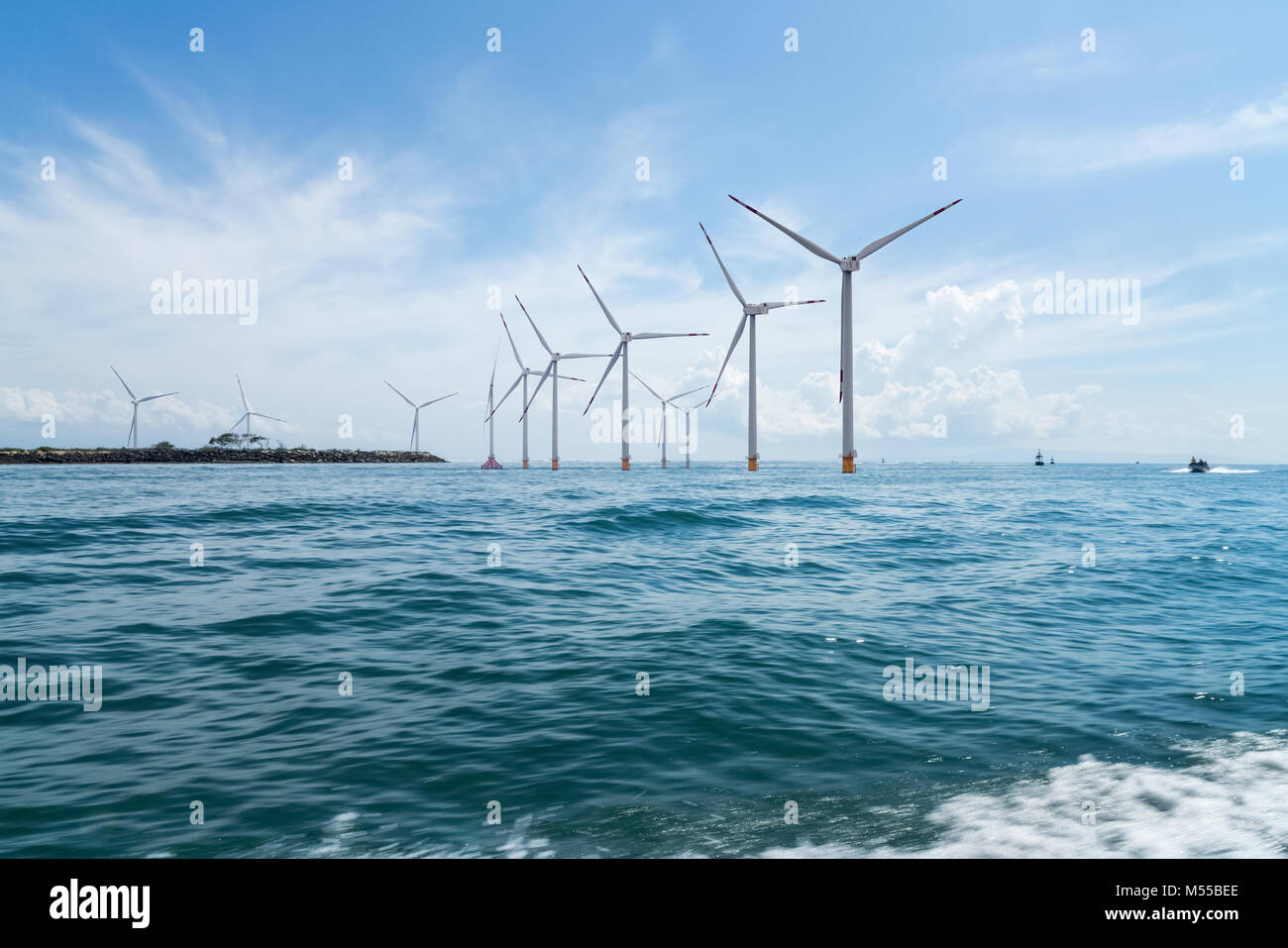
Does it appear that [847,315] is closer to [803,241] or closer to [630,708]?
[803,241]

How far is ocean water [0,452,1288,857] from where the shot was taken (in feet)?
26.1

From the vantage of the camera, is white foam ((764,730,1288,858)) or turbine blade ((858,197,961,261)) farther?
turbine blade ((858,197,961,261))

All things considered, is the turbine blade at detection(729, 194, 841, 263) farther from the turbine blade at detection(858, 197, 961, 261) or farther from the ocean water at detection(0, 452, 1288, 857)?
the ocean water at detection(0, 452, 1288, 857)

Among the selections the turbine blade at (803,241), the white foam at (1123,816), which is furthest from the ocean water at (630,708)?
the turbine blade at (803,241)

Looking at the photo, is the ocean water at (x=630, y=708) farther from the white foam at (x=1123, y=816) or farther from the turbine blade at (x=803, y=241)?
the turbine blade at (x=803, y=241)

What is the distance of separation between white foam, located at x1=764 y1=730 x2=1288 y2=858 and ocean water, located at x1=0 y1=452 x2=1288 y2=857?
42 millimetres

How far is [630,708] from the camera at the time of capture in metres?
11.5

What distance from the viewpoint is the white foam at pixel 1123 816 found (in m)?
7.67

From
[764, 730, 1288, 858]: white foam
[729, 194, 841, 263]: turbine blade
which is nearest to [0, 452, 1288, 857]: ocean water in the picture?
[764, 730, 1288, 858]: white foam

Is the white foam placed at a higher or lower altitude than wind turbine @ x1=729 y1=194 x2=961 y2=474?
lower

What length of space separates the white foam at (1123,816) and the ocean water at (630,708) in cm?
4

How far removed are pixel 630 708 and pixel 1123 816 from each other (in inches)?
262
